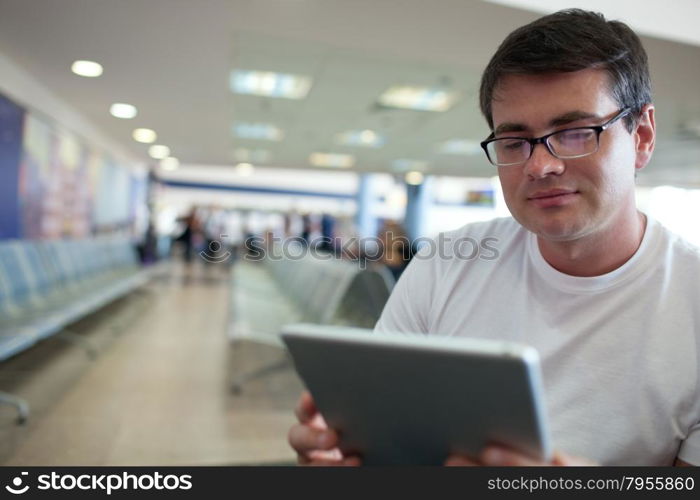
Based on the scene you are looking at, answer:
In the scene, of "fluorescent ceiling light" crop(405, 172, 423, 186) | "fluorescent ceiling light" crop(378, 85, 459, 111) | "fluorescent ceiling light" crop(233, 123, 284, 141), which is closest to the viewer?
"fluorescent ceiling light" crop(378, 85, 459, 111)

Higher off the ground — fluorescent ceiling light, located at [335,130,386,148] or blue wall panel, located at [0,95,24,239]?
fluorescent ceiling light, located at [335,130,386,148]

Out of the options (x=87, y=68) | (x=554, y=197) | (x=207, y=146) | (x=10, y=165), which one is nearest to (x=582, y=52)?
(x=554, y=197)

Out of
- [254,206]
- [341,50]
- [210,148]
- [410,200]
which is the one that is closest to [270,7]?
[341,50]

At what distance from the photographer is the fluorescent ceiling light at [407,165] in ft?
32.1

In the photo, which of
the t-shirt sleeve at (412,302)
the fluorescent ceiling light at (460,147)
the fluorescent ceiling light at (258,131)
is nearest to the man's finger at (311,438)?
the t-shirt sleeve at (412,302)

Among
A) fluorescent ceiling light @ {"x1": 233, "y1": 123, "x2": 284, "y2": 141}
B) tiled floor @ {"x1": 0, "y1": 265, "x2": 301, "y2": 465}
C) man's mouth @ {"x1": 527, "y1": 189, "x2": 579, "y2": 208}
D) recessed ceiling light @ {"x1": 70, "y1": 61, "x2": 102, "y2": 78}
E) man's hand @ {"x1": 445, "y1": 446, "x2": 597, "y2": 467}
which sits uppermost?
fluorescent ceiling light @ {"x1": 233, "y1": 123, "x2": 284, "y2": 141}

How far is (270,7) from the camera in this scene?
2.98 metres

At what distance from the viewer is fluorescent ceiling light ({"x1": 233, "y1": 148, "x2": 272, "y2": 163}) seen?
Result: 9.19 metres

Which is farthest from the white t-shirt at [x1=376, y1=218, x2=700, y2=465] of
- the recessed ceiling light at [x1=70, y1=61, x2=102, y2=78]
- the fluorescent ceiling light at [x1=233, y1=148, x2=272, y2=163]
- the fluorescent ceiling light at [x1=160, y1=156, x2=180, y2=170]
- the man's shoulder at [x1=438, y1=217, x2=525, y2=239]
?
the fluorescent ceiling light at [x1=160, y1=156, x2=180, y2=170]

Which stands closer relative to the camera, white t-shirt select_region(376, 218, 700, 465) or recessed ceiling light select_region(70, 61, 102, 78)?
white t-shirt select_region(376, 218, 700, 465)

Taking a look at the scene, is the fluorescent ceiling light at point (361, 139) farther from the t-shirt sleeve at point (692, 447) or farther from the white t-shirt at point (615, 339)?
the t-shirt sleeve at point (692, 447)

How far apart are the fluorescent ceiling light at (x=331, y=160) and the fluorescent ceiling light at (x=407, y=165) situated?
0.90 metres

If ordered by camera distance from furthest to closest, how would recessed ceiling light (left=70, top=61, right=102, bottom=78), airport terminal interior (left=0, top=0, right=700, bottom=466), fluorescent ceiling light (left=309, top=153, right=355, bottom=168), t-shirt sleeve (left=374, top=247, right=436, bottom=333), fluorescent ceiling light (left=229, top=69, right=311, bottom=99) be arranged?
fluorescent ceiling light (left=309, top=153, right=355, bottom=168) < fluorescent ceiling light (left=229, top=69, right=311, bottom=99) < recessed ceiling light (left=70, top=61, right=102, bottom=78) < airport terminal interior (left=0, top=0, right=700, bottom=466) < t-shirt sleeve (left=374, top=247, right=436, bottom=333)

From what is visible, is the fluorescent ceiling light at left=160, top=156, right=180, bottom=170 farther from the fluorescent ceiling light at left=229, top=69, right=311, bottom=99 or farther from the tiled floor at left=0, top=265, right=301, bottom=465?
the tiled floor at left=0, top=265, right=301, bottom=465
